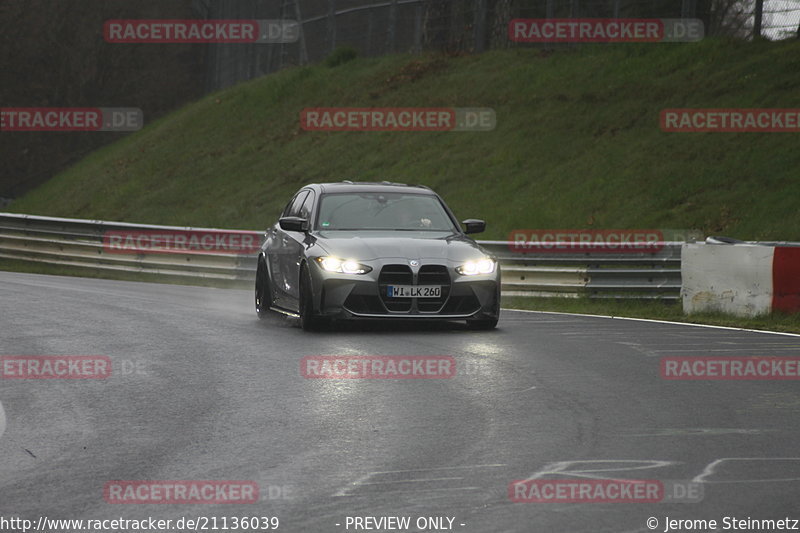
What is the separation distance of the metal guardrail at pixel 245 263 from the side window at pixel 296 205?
3019 mm

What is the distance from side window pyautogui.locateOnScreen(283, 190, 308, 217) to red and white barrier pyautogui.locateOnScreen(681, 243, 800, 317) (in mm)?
4608

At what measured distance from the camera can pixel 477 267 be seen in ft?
42.8

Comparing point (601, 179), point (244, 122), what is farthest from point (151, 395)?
point (244, 122)

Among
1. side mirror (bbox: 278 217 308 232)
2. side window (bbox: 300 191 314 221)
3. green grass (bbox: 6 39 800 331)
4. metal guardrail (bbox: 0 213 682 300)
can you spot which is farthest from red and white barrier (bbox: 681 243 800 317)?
side mirror (bbox: 278 217 308 232)

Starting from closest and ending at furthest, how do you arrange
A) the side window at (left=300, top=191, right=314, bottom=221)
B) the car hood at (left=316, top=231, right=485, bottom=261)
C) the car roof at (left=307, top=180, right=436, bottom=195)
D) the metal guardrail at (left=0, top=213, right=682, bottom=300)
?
the car hood at (left=316, top=231, right=485, bottom=261) < the side window at (left=300, top=191, right=314, bottom=221) < the car roof at (left=307, top=180, right=436, bottom=195) < the metal guardrail at (left=0, top=213, right=682, bottom=300)

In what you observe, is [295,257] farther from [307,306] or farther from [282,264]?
[307,306]

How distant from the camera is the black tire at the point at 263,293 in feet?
48.1

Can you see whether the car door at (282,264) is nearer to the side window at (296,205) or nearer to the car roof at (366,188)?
the side window at (296,205)

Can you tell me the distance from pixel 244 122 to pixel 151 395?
33.5 m

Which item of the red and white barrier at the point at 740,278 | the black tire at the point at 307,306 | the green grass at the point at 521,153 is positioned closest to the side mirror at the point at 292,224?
the black tire at the point at 307,306

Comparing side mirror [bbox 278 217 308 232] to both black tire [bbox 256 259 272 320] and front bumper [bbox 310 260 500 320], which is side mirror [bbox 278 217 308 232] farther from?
black tire [bbox 256 259 272 320]

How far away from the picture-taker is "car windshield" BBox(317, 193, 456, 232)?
14.0 m

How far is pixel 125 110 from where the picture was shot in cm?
5125

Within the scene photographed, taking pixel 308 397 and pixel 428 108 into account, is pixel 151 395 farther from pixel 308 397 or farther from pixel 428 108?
pixel 428 108
